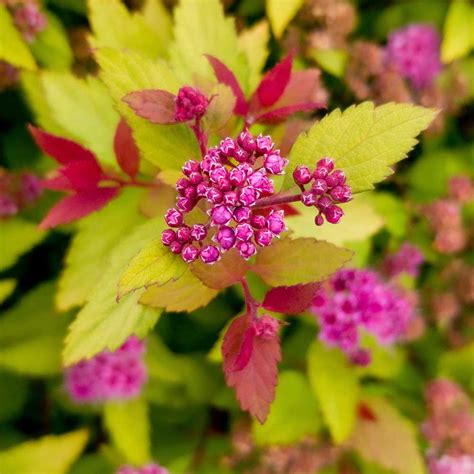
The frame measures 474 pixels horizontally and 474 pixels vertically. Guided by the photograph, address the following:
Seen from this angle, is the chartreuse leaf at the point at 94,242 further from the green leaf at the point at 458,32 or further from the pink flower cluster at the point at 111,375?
the green leaf at the point at 458,32

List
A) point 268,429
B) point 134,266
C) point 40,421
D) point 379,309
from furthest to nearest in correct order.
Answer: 1. point 40,421
2. point 268,429
3. point 379,309
4. point 134,266

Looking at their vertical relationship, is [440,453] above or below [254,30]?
below

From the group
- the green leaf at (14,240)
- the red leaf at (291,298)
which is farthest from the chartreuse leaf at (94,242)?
the red leaf at (291,298)

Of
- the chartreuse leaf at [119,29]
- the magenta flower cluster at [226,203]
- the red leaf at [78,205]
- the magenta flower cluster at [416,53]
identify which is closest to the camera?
the magenta flower cluster at [226,203]

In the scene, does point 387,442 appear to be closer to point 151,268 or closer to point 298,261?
point 298,261

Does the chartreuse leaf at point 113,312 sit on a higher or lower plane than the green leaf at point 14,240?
higher

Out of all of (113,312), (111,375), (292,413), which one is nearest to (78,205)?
(113,312)

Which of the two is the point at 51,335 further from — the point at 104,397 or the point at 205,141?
the point at 205,141

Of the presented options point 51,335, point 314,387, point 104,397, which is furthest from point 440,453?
point 51,335
